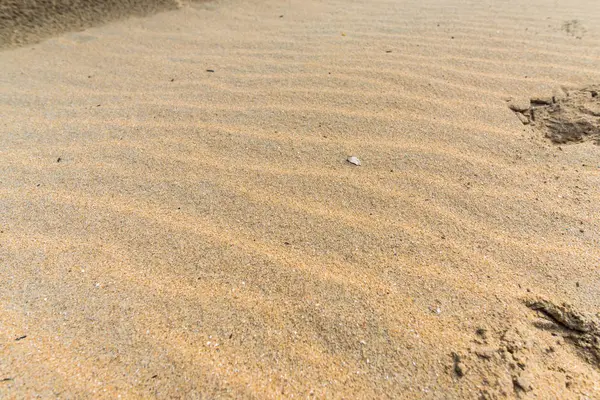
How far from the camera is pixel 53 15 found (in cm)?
276

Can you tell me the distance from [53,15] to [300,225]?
252 centimetres

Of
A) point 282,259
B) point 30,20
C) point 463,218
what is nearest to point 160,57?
point 30,20

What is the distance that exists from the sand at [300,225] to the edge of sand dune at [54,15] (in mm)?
281

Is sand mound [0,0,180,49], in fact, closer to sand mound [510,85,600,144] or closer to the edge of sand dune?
the edge of sand dune

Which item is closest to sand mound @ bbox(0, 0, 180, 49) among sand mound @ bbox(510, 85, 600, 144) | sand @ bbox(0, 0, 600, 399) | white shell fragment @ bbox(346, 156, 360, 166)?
sand @ bbox(0, 0, 600, 399)

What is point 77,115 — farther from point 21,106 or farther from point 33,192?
point 33,192

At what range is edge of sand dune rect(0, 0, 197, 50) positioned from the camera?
8.51ft

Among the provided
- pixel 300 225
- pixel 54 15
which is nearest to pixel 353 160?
pixel 300 225

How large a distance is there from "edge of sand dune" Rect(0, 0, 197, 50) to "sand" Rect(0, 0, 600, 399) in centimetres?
28

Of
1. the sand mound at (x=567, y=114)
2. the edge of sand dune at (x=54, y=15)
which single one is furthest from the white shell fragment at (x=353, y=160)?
the edge of sand dune at (x=54, y=15)

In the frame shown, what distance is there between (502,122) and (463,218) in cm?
68

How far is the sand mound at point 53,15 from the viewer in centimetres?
259

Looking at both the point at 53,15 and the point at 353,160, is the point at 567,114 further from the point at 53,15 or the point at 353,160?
the point at 53,15

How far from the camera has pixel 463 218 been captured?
1406 millimetres
